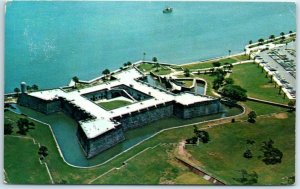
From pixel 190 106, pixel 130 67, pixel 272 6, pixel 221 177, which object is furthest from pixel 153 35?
pixel 221 177

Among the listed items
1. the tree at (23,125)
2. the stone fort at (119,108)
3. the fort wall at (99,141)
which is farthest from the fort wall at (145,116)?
the tree at (23,125)

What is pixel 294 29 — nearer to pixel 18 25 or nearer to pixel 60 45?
pixel 60 45

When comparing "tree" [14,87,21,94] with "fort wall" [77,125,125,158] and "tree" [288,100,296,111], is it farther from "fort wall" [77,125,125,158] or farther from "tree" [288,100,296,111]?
"tree" [288,100,296,111]

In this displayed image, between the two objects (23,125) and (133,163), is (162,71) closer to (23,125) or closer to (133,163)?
(133,163)

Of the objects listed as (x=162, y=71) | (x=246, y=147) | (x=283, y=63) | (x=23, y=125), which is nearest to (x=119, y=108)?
(x=162, y=71)

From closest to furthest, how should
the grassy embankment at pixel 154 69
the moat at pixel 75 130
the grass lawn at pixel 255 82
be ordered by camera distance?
the moat at pixel 75 130
the grass lawn at pixel 255 82
the grassy embankment at pixel 154 69

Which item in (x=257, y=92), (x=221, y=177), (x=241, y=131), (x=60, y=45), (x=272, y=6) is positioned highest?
(x=272, y=6)

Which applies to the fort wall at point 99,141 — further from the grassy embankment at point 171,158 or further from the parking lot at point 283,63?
the parking lot at point 283,63
